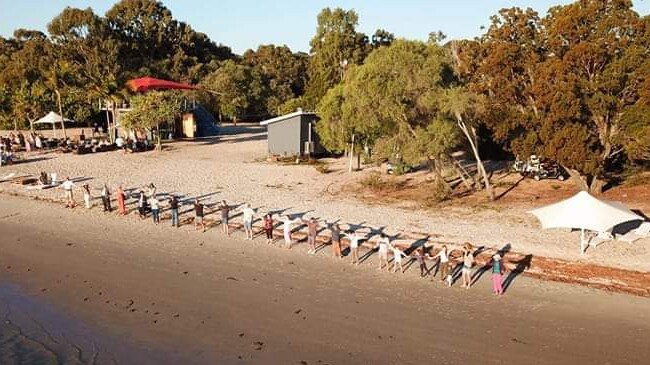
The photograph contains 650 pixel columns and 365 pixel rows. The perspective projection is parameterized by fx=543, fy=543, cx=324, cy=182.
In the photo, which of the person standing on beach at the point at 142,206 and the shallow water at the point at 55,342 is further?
the person standing on beach at the point at 142,206

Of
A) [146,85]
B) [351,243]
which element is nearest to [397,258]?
[351,243]

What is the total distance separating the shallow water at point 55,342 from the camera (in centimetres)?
1042

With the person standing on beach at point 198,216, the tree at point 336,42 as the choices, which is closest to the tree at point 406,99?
the person standing on beach at point 198,216

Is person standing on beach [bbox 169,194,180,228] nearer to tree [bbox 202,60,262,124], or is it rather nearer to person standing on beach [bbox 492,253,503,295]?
person standing on beach [bbox 492,253,503,295]

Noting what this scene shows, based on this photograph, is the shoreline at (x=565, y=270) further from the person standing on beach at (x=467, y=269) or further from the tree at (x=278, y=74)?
the tree at (x=278, y=74)

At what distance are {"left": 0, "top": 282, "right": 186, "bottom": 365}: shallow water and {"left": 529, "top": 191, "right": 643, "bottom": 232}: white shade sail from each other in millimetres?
10972

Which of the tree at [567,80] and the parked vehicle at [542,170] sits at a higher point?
the tree at [567,80]

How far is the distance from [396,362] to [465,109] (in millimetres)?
11905

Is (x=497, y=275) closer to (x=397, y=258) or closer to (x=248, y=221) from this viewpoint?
(x=397, y=258)

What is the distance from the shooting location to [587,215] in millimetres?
15117

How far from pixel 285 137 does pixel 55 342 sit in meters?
24.0

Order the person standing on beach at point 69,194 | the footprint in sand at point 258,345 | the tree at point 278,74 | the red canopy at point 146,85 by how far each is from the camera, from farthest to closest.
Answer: the tree at point 278,74, the red canopy at point 146,85, the person standing on beach at point 69,194, the footprint in sand at point 258,345

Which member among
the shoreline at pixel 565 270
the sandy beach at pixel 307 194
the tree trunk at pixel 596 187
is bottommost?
the shoreline at pixel 565 270

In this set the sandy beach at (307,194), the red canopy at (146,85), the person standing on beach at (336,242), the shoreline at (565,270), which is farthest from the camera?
the red canopy at (146,85)
